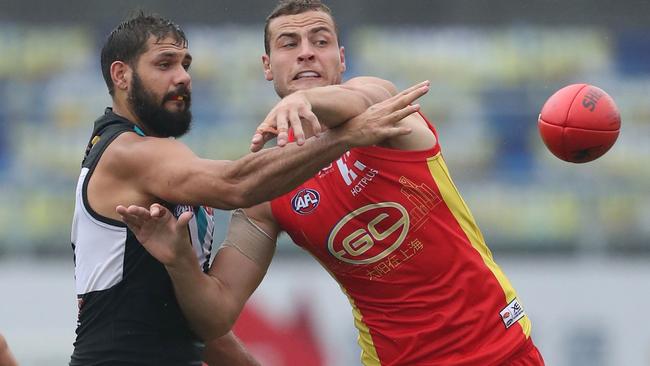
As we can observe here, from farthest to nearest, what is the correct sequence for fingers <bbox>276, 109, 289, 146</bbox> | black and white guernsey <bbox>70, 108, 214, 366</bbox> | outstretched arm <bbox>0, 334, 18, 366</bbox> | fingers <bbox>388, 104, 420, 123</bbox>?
outstretched arm <bbox>0, 334, 18, 366</bbox> → black and white guernsey <bbox>70, 108, 214, 366</bbox> → fingers <bbox>388, 104, 420, 123</bbox> → fingers <bbox>276, 109, 289, 146</bbox>

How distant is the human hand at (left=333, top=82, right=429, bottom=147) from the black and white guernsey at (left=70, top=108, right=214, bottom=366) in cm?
104

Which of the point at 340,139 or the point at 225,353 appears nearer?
the point at 340,139

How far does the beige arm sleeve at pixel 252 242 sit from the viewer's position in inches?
242

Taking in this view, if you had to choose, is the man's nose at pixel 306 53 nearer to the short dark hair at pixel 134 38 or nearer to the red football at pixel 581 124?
the short dark hair at pixel 134 38

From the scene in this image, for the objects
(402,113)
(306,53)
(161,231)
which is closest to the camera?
(402,113)

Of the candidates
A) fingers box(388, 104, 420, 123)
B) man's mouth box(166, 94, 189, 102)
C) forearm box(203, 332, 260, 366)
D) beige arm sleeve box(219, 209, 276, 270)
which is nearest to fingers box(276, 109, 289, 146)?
fingers box(388, 104, 420, 123)

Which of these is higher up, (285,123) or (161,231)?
(285,123)

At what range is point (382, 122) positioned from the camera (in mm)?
5301

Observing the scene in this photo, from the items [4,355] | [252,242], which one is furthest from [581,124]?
[4,355]

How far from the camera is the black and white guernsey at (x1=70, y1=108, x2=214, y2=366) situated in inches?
222

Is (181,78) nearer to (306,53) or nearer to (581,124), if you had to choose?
(306,53)

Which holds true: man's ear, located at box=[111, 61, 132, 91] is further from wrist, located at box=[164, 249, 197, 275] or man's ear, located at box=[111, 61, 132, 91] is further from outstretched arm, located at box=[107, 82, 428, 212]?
wrist, located at box=[164, 249, 197, 275]

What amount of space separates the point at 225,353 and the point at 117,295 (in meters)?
1.01

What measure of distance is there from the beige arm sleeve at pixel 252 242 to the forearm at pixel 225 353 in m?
0.57
